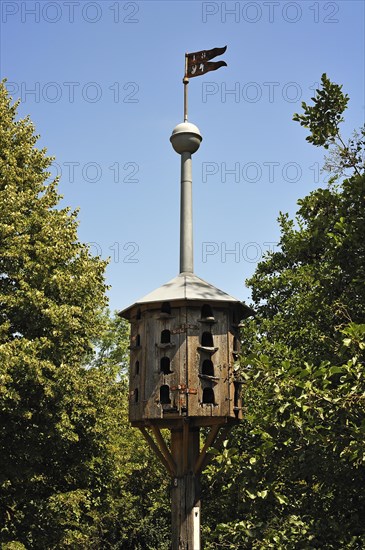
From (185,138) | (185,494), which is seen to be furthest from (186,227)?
(185,494)

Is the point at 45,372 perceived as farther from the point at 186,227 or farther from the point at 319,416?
the point at 319,416

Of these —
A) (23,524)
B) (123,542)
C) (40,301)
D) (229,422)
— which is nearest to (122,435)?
(123,542)

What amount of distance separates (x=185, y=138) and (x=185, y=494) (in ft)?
22.6

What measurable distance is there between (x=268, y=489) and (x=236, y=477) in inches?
20.3

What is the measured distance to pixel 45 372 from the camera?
15.7 metres

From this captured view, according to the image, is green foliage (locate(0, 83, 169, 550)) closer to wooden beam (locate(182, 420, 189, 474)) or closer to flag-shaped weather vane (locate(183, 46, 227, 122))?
wooden beam (locate(182, 420, 189, 474))

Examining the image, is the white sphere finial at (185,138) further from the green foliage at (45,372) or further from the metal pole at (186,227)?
the green foliage at (45,372)

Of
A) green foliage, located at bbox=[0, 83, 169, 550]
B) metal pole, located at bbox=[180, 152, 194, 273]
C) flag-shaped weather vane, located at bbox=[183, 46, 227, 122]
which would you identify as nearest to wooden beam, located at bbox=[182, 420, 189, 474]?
metal pole, located at bbox=[180, 152, 194, 273]

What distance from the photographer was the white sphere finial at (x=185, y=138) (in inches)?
512

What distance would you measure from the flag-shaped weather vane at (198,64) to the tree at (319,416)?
3.21 meters

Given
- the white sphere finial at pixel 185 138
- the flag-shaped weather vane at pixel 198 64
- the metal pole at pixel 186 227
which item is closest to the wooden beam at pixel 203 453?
the metal pole at pixel 186 227

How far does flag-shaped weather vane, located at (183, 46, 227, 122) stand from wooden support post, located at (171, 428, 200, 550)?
257 inches

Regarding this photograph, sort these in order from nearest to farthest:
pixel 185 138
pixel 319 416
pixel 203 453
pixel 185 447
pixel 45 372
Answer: pixel 319 416
pixel 203 453
pixel 185 447
pixel 185 138
pixel 45 372

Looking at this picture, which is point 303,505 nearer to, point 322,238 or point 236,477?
point 236,477
